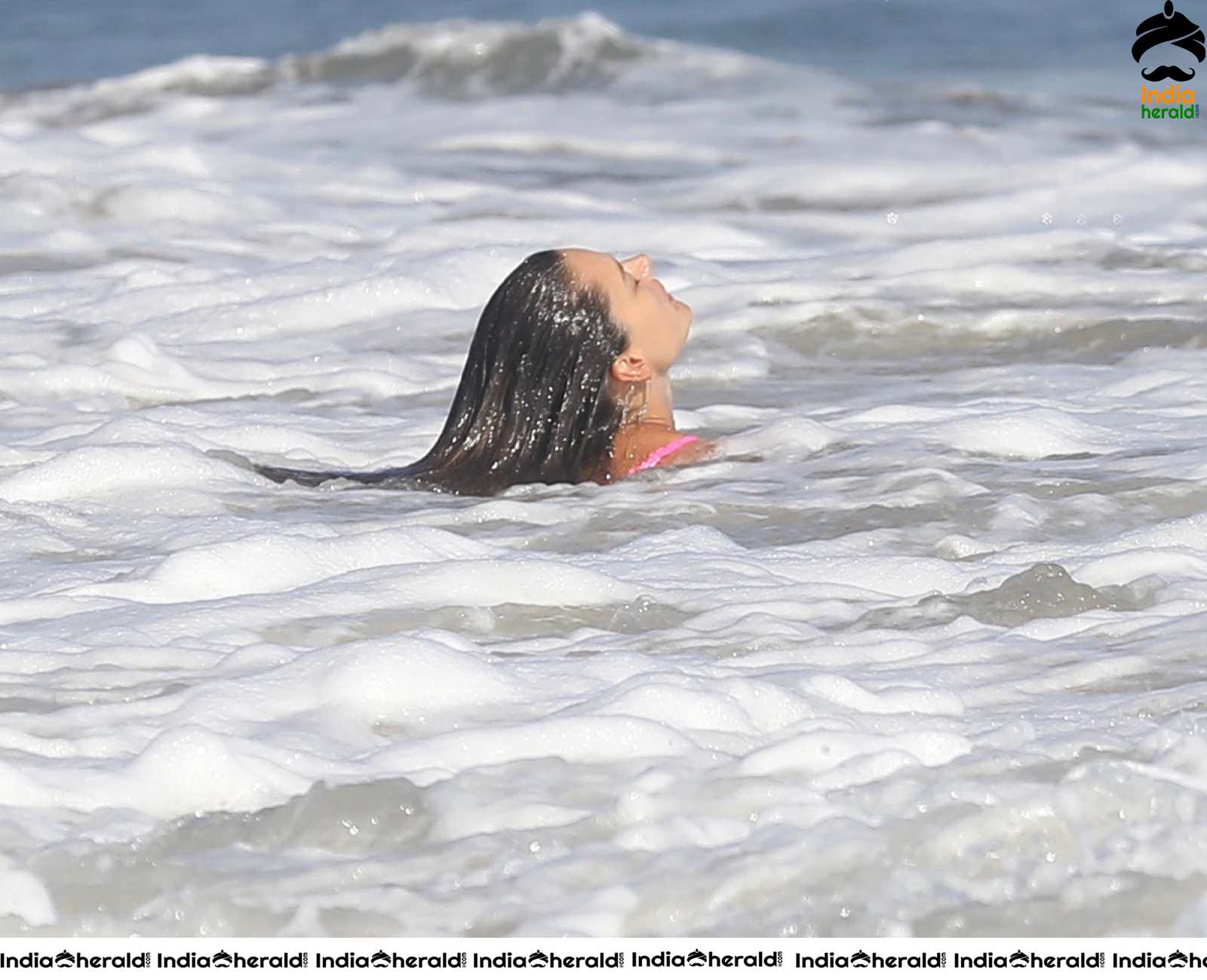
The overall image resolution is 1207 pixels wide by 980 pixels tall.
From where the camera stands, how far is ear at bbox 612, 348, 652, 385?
5293mm

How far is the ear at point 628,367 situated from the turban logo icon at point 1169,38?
31.9ft

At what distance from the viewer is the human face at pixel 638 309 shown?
5305 millimetres

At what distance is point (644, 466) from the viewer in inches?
210

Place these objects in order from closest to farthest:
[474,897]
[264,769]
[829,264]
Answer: [474,897] < [264,769] < [829,264]

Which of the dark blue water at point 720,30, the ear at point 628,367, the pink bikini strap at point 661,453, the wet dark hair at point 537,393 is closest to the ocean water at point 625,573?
the pink bikini strap at point 661,453

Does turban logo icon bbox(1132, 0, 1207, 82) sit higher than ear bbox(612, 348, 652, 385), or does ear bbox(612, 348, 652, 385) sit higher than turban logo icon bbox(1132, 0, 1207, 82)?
turban logo icon bbox(1132, 0, 1207, 82)

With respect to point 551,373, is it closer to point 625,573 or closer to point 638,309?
point 638,309

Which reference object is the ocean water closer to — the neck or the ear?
the neck

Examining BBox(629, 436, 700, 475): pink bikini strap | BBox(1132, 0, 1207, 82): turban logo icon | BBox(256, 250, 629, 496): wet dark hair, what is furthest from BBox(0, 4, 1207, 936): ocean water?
BBox(1132, 0, 1207, 82): turban logo icon

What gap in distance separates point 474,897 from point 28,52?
16401mm

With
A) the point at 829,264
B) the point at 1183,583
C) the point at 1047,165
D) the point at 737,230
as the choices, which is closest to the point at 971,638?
the point at 1183,583

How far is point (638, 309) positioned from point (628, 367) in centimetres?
16

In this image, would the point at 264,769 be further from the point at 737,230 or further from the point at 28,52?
the point at 28,52
